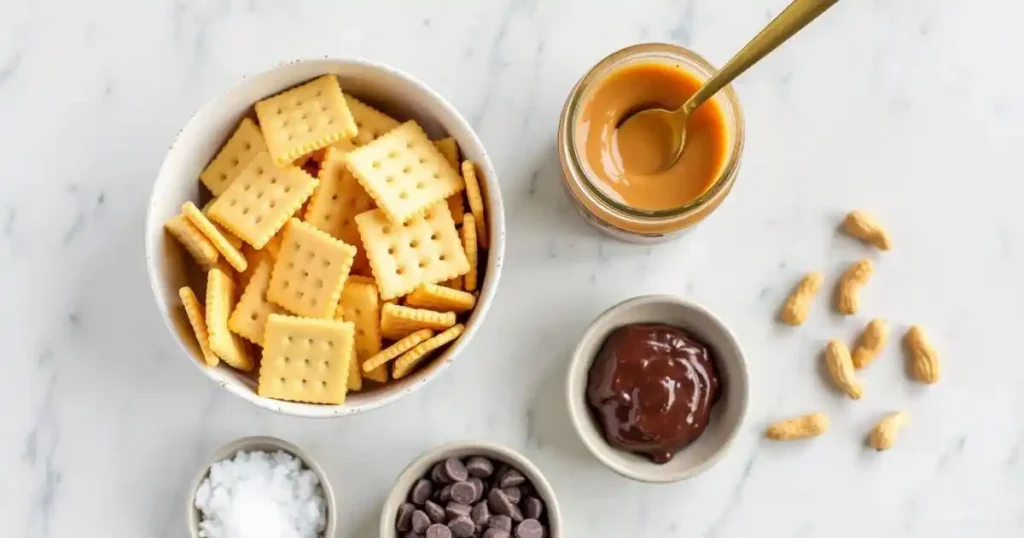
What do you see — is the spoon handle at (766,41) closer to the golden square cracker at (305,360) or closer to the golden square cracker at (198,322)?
the golden square cracker at (305,360)

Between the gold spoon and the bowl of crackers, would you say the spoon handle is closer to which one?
the gold spoon

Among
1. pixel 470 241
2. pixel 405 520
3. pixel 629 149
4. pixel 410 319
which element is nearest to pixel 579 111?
pixel 629 149

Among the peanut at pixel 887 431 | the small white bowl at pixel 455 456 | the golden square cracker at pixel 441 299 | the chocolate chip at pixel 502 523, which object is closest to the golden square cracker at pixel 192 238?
the golden square cracker at pixel 441 299

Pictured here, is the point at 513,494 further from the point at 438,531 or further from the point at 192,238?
the point at 192,238

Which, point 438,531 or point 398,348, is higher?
point 398,348

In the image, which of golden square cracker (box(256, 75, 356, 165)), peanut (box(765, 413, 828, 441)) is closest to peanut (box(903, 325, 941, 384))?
peanut (box(765, 413, 828, 441))

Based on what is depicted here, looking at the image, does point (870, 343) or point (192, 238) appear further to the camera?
point (870, 343)

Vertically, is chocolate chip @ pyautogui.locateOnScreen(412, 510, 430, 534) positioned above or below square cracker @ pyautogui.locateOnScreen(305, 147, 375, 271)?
below
